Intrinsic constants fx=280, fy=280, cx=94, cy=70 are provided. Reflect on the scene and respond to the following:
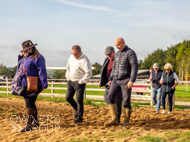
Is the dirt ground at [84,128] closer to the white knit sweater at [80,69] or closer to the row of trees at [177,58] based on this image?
the white knit sweater at [80,69]

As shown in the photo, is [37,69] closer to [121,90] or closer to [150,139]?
[121,90]

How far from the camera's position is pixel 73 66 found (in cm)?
662

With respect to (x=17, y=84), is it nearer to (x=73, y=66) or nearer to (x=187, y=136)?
(x=73, y=66)

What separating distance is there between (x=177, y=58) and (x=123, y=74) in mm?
75395

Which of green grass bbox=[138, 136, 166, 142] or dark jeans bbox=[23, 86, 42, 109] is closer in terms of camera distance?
green grass bbox=[138, 136, 166, 142]

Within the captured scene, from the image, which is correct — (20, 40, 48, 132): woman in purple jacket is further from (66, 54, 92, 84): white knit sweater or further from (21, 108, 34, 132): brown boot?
(66, 54, 92, 84): white knit sweater

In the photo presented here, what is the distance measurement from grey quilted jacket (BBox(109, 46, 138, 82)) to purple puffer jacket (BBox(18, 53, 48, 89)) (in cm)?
149

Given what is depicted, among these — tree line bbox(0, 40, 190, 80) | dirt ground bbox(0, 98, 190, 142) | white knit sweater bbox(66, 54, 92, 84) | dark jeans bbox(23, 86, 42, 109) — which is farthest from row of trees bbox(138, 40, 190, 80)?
dark jeans bbox(23, 86, 42, 109)

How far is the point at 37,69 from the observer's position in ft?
18.5

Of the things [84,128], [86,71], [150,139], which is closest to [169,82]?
[86,71]

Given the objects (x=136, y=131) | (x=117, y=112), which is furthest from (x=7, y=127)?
(x=136, y=131)

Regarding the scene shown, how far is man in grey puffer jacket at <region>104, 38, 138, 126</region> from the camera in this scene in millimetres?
5641

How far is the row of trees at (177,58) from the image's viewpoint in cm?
7304

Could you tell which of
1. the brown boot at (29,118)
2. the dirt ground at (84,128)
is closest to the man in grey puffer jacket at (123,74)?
the dirt ground at (84,128)
